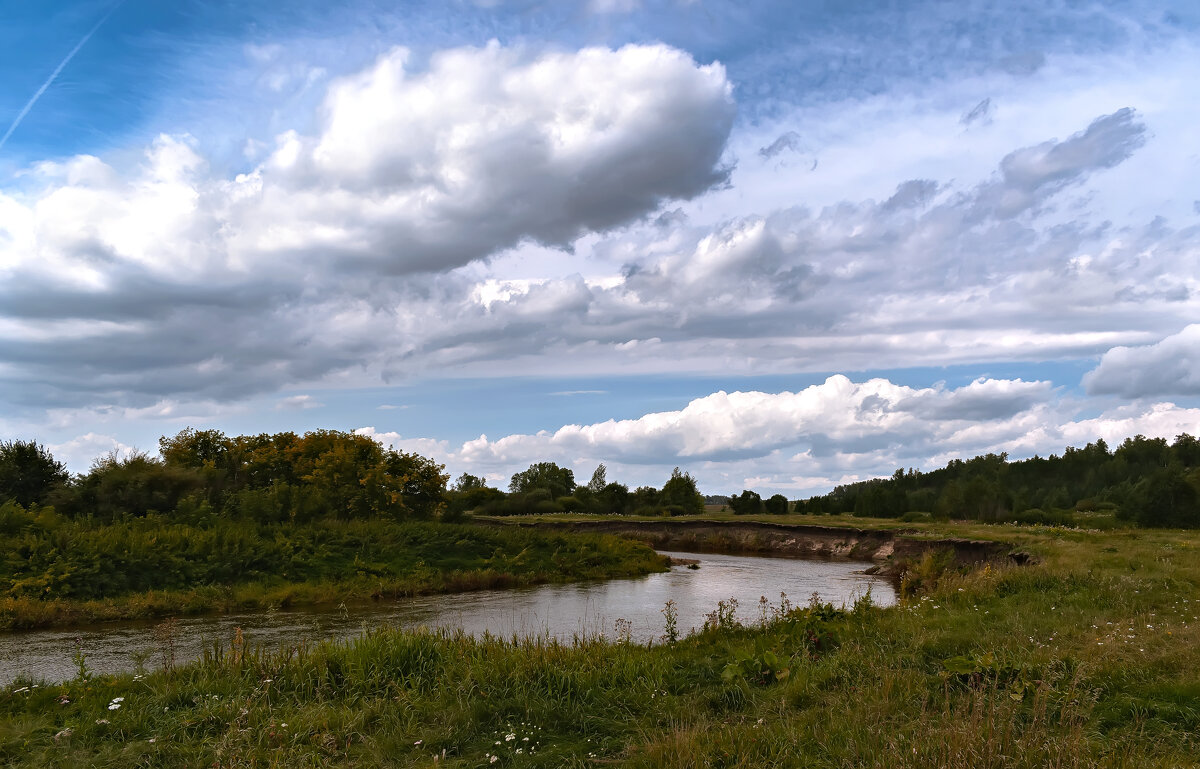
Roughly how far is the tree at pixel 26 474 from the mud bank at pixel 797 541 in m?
39.2

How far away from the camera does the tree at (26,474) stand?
32.4 m

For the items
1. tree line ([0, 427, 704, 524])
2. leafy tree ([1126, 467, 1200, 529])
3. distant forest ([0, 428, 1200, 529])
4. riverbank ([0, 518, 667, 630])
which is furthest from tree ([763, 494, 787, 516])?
riverbank ([0, 518, 667, 630])

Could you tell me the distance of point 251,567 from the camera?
26.8 m

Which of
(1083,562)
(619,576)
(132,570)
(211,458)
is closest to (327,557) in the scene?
(132,570)

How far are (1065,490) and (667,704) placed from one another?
96116 mm

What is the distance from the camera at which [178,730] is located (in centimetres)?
775

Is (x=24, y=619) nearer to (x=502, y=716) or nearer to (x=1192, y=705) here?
(x=502, y=716)

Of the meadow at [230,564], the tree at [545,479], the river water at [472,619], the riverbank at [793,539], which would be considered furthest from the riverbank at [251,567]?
the tree at [545,479]

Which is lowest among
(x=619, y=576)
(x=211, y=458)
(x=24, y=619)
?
(x=619, y=576)

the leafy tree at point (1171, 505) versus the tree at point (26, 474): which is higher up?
the tree at point (26, 474)

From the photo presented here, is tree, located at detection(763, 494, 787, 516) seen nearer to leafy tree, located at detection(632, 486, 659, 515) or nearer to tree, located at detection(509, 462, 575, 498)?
leafy tree, located at detection(632, 486, 659, 515)

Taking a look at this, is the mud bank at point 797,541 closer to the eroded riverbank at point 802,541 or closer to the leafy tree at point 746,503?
the eroded riverbank at point 802,541

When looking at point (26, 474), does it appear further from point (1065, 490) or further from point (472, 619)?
point (1065, 490)

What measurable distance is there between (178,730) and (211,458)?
52388 mm
